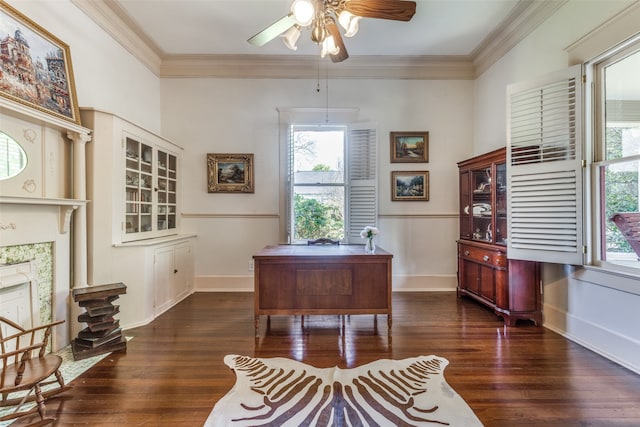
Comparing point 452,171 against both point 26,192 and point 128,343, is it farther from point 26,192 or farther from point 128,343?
point 26,192

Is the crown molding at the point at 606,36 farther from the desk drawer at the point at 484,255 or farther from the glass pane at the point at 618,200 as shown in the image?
the desk drawer at the point at 484,255

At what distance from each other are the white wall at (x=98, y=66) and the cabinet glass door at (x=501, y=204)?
14.9 ft

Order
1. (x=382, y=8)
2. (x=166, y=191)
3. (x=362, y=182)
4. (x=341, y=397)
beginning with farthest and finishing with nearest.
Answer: (x=362, y=182) → (x=166, y=191) → (x=382, y=8) → (x=341, y=397)

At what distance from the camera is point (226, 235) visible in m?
4.27

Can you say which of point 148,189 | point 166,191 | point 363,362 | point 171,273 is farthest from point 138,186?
point 363,362

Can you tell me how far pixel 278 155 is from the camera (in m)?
4.25

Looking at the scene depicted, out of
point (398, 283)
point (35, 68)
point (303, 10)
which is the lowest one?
point (398, 283)

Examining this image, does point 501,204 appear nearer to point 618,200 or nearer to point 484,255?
point 484,255

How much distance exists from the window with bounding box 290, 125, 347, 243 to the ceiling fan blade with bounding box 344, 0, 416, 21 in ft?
6.81

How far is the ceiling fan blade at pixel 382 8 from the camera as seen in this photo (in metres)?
2.02

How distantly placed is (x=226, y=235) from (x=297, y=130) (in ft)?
6.32

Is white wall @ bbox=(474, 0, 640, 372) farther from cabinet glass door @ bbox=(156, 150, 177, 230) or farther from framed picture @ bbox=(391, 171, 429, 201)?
cabinet glass door @ bbox=(156, 150, 177, 230)

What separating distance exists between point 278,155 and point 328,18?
2.22 meters

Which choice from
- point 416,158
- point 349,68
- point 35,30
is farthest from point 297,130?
point 35,30
